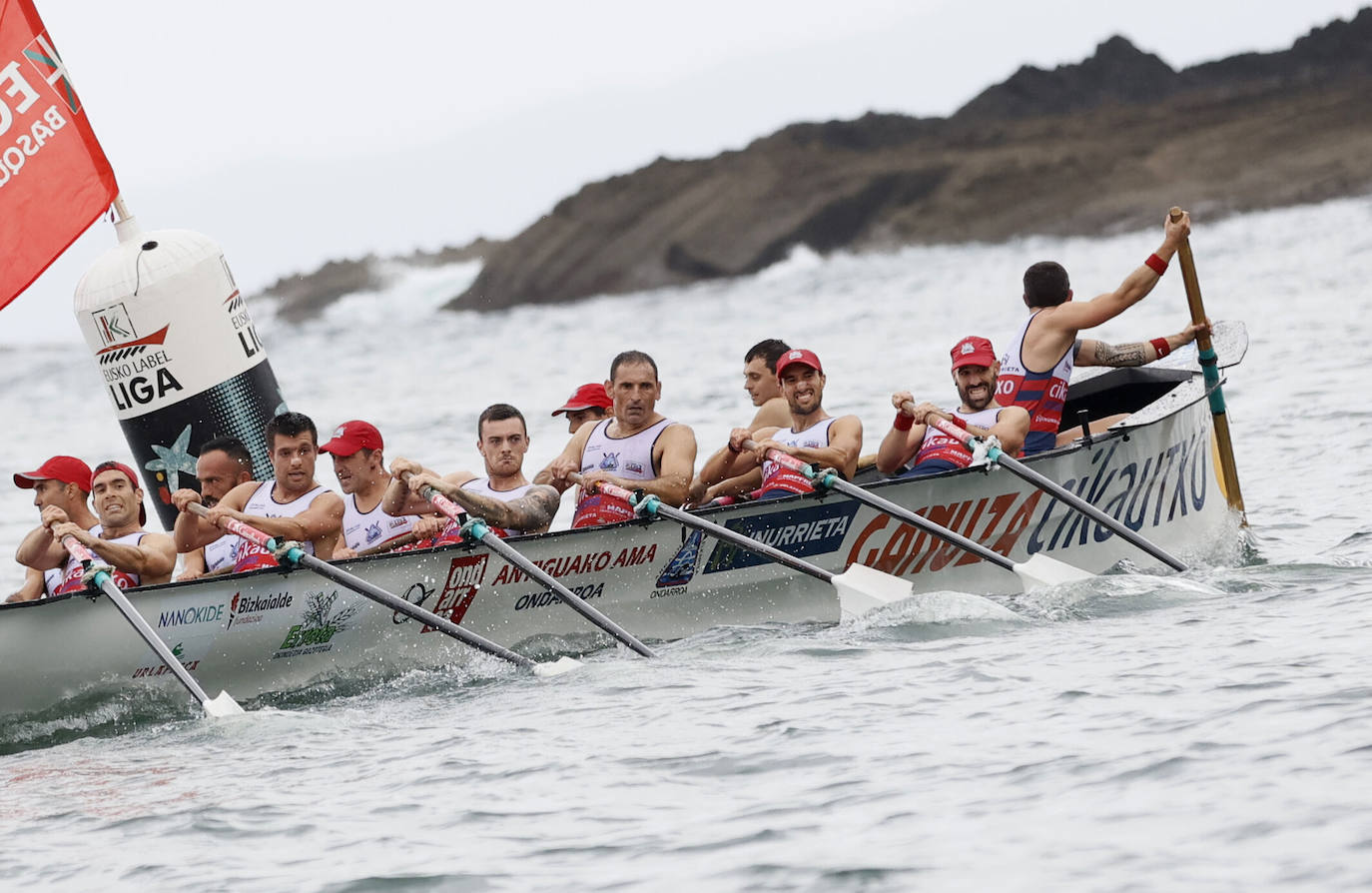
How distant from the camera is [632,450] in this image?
9172mm

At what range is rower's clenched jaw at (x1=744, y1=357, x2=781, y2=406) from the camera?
9.98 m

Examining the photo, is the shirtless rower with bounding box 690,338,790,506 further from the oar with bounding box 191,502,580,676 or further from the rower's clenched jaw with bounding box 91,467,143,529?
the rower's clenched jaw with bounding box 91,467,143,529

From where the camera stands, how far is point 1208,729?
20.3ft

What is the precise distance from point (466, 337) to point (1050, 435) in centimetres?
4519

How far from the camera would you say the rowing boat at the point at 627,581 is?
8008mm

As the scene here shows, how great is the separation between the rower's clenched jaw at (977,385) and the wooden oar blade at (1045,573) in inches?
36.3

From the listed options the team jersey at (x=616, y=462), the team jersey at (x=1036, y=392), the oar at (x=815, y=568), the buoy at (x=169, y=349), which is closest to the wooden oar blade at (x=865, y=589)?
the oar at (x=815, y=568)

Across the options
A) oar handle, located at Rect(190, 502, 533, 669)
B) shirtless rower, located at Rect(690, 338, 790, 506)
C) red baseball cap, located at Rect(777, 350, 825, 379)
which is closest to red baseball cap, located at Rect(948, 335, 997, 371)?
red baseball cap, located at Rect(777, 350, 825, 379)

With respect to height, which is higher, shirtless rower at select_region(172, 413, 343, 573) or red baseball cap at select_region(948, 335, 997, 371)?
shirtless rower at select_region(172, 413, 343, 573)

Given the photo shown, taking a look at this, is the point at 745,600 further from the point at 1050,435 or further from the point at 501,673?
the point at 1050,435

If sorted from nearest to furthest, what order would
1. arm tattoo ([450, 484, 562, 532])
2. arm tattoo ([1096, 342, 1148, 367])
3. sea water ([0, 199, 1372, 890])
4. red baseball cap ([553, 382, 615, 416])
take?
1. sea water ([0, 199, 1372, 890])
2. arm tattoo ([450, 484, 562, 532])
3. red baseball cap ([553, 382, 615, 416])
4. arm tattoo ([1096, 342, 1148, 367])

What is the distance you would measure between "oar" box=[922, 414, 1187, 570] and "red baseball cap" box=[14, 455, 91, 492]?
4430mm

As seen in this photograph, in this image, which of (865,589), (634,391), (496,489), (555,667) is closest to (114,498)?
(496,489)

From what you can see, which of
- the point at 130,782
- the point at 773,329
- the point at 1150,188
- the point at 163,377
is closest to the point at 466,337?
the point at 773,329
